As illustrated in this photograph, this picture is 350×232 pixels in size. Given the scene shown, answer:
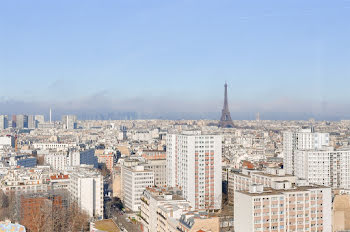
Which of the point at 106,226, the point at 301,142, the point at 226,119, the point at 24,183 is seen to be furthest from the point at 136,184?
the point at 226,119

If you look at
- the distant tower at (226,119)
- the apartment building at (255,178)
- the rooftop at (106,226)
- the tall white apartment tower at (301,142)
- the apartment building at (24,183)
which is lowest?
the rooftop at (106,226)

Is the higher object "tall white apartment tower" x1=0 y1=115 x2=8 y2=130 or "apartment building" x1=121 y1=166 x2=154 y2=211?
"tall white apartment tower" x1=0 y1=115 x2=8 y2=130

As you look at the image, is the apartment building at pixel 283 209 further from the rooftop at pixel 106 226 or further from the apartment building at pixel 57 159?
the apartment building at pixel 57 159

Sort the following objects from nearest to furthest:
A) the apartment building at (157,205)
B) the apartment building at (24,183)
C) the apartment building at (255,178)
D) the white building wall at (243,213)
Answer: the white building wall at (243,213), the apartment building at (157,205), the apartment building at (255,178), the apartment building at (24,183)

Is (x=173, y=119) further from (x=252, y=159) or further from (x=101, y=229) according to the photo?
(x=101, y=229)

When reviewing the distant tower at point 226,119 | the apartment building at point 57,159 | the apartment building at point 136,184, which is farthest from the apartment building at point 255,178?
the distant tower at point 226,119

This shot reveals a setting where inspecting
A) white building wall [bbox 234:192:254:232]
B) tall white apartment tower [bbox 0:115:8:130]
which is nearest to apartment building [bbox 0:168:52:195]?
white building wall [bbox 234:192:254:232]

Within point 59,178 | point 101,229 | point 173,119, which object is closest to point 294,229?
point 101,229

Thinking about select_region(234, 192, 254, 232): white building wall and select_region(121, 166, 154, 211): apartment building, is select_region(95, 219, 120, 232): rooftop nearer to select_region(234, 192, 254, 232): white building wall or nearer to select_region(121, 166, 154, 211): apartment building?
select_region(234, 192, 254, 232): white building wall
